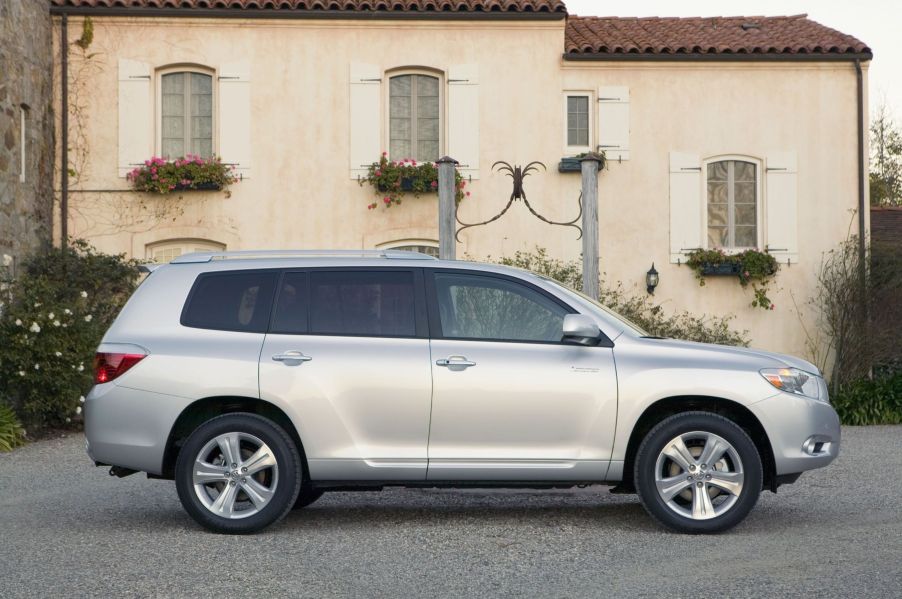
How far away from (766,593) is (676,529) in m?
1.69

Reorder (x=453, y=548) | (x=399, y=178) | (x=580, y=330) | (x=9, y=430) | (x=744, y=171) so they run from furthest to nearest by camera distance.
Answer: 1. (x=744, y=171)
2. (x=399, y=178)
3. (x=9, y=430)
4. (x=580, y=330)
5. (x=453, y=548)

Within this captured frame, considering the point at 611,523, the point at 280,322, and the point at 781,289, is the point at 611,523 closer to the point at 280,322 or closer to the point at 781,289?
the point at 280,322

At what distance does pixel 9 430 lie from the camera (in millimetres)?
13266

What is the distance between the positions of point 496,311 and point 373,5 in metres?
11.1

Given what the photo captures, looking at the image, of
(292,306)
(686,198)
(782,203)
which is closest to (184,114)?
(686,198)

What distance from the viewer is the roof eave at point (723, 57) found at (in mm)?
18188

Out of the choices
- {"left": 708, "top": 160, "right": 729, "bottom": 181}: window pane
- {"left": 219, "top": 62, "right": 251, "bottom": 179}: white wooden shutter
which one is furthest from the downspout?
{"left": 708, "top": 160, "right": 729, "bottom": 181}: window pane

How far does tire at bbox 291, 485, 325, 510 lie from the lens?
28.0 ft

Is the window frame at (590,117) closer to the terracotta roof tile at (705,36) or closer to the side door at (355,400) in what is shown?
the terracotta roof tile at (705,36)

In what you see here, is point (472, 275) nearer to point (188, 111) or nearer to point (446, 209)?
point (446, 209)

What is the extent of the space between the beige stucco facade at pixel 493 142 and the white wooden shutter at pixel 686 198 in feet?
0.26

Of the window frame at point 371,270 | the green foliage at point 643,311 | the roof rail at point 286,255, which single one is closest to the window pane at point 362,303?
the window frame at point 371,270

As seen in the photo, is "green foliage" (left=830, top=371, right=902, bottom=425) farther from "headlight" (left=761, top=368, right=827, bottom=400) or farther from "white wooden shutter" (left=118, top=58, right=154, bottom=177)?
"white wooden shutter" (left=118, top=58, right=154, bottom=177)

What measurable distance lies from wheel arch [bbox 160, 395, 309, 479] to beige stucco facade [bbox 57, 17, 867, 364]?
10395mm
